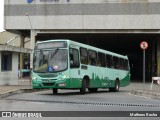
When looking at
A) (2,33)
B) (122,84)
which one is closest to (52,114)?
(122,84)

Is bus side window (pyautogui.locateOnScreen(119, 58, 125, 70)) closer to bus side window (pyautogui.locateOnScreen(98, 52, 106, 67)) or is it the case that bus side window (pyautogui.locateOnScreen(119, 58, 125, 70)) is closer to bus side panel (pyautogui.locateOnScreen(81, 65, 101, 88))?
bus side window (pyautogui.locateOnScreen(98, 52, 106, 67))

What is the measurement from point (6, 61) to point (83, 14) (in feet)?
70.4

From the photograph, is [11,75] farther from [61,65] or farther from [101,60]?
[61,65]

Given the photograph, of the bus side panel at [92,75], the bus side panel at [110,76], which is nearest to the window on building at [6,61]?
the bus side panel at [110,76]

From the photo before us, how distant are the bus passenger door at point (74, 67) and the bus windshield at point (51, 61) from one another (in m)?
0.36

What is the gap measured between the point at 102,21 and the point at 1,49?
2321 cm

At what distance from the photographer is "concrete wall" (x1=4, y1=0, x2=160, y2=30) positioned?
48.4 metres

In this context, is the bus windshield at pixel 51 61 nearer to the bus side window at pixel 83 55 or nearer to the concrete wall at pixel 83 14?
the bus side window at pixel 83 55

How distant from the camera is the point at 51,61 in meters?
20.1

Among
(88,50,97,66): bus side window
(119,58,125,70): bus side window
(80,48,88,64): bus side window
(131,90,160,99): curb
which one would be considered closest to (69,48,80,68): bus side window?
(80,48,88,64): bus side window

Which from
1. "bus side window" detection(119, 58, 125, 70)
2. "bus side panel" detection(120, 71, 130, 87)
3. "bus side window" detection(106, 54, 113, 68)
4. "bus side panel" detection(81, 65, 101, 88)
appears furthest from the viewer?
"bus side panel" detection(120, 71, 130, 87)

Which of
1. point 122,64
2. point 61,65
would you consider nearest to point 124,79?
point 122,64

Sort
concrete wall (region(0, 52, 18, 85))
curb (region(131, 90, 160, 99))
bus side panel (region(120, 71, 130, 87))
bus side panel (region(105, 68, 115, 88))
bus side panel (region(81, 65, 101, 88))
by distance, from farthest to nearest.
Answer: bus side panel (region(120, 71, 130, 87)) → concrete wall (region(0, 52, 18, 85)) → bus side panel (region(105, 68, 115, 88)) → bus side panel (region(81, 65, 101, 88)) → curb (region(131, 90, 160, 99))

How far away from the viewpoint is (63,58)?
20062 millimetres
